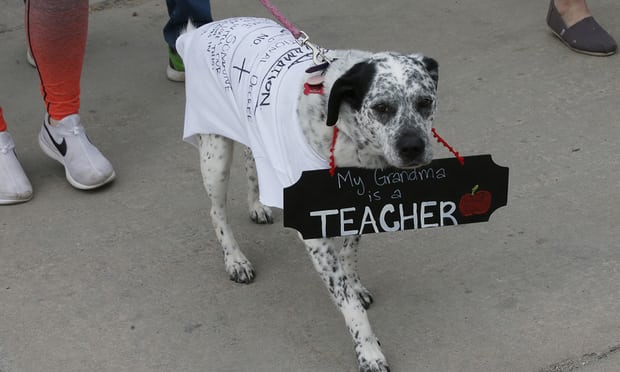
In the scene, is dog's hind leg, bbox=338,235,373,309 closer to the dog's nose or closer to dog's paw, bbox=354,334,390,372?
dog's paw, bbox=354,334,390,372

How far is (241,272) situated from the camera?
3.96 m

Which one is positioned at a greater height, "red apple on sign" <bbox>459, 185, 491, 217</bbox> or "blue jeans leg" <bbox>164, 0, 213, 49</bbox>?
"red apple on sign" <bbox>459, 185, 491, 217</bbox>

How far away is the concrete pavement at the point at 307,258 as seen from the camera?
138 inches

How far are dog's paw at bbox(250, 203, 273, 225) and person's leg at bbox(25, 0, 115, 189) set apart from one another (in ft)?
2.67

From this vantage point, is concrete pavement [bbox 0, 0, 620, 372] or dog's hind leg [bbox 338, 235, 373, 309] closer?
concrete pavement [bbox 0, 0, 620, 372]

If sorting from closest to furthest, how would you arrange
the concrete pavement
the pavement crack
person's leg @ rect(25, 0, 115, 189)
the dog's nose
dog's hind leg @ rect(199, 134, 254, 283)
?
the dog's nose, the pavement crack, the concrete pavement, dog's hind leg @ rect(199, 134, 254, 283), person's leg @ rect(25, 0, 115, 189)

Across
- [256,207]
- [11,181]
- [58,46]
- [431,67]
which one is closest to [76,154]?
[11,181]

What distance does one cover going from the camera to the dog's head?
9.85 feet

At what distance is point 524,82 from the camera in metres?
5.41

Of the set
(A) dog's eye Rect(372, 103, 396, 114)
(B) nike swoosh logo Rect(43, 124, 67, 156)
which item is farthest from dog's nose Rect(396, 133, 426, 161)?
(B) nike swoosh logo Rect(43, 124, 67, 156)

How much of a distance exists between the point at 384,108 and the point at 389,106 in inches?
0.8

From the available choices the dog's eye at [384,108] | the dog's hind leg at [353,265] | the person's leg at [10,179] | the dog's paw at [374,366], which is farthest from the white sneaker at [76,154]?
the dog's eye at [384,108]

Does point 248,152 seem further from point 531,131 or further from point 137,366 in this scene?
point 531,131

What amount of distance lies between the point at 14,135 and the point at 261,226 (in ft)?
5.61
